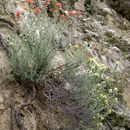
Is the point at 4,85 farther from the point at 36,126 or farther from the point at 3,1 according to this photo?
the point at 3,1

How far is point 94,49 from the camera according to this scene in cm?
443

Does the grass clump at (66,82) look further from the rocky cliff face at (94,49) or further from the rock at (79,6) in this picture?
the rock at (79,6)

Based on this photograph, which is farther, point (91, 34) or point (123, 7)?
point (123, 7)

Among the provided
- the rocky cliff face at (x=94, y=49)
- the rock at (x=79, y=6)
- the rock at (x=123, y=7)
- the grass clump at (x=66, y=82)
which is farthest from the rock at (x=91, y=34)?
the rock at (x=123, y=7)

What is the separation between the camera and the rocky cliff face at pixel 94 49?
2.30 metres

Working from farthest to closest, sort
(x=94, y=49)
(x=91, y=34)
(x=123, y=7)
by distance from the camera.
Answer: (x=123, y=7), (x=91, y=34), (x=94, y=49)

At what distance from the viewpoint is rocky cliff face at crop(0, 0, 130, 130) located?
7.54 feet

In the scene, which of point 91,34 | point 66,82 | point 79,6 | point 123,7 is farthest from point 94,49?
point 123,7

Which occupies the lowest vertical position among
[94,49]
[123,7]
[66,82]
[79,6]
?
[94,49]

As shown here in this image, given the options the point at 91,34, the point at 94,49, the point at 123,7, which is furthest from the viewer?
the point at 123,7

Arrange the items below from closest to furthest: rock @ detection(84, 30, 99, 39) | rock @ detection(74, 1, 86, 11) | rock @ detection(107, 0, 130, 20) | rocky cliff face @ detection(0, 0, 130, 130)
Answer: rocky cliff face @ detection(0, 0, 130, 130) < rock @ detection(84, 30, 99, 39) < rock @ detection(74, 1, 86, 11) < rock @ detection(107, 0, 130, 20)

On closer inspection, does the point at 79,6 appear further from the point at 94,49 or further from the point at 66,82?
the point at 66,82

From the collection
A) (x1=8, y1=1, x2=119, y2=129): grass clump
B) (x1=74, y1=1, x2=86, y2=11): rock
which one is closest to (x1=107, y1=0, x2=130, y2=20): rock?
(x1=74, y1=1, x2=86, y2=11): rock

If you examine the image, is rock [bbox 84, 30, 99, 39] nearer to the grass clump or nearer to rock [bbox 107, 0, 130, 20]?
the grass clump
